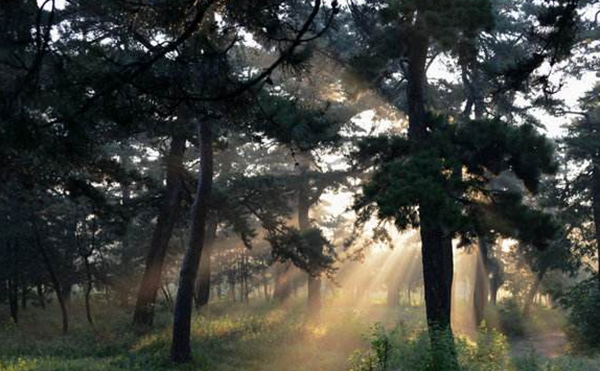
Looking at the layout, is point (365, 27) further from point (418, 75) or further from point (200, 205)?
point (200, 205)

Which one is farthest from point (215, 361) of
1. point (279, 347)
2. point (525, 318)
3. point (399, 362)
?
point (525, 318)

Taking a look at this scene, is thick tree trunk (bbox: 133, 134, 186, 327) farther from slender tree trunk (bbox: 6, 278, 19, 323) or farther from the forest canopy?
slender tree trunk (bbox: 6, 278, 19, 323)

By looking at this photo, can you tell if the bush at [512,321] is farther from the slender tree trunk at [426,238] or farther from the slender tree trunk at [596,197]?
the slender tree trunk at [426,238]

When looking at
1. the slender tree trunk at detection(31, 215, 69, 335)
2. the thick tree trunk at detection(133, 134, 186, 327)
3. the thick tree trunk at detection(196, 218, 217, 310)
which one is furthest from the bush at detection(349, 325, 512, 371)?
the thick tree trunk at detection(196, 218, 217, 310)

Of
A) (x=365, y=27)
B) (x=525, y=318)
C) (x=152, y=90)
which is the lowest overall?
(x=525, y=318)

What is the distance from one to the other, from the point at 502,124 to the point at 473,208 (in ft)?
7.49

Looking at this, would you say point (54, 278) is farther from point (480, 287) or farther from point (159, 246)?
point (480, 287)

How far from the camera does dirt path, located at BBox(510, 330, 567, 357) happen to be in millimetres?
23909

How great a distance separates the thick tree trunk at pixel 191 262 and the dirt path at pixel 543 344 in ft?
44.8

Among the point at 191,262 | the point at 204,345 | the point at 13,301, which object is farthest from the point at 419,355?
the point at 13,301

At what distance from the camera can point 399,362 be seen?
11703mm

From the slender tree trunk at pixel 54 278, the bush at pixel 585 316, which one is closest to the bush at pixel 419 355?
the bush at pixel 585 316

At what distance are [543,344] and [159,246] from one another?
18.6m

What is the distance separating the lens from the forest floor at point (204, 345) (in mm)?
Answer: 15611
